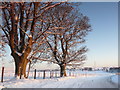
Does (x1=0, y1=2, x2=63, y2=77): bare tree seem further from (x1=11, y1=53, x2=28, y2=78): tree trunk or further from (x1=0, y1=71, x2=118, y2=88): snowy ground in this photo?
(x1=0, y1=71, x2=118, y2=88): snowy ground

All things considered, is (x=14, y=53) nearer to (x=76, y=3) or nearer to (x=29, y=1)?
(x=29, y=1)

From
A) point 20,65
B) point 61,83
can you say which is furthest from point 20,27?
point 61,83

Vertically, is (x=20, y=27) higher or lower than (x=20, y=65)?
higher

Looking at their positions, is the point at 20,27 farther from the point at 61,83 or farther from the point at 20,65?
the point at 61,83

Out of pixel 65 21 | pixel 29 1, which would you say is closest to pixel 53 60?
pixel 65 21

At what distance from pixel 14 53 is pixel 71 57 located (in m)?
10.3

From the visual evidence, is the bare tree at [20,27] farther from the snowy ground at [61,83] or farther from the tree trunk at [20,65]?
the snowy ground at [61,83]

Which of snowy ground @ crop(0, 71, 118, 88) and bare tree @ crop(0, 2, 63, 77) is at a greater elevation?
bare tree @ crop(0, 2, 63, 77)

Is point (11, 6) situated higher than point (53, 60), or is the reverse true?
point (11, 6)

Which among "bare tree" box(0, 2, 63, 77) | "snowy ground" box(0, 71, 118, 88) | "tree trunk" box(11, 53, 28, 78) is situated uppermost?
"bare tree" box(0, 2, 63, 77)

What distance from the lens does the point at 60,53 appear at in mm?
19938

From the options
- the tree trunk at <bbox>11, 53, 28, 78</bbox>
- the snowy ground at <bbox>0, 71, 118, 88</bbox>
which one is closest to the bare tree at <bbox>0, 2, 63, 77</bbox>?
the tree trunk at <bbox>11, 53, 28, 78</bbox>

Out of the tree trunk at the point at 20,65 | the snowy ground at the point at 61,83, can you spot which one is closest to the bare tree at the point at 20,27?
the tree trunk at the point at 20,65

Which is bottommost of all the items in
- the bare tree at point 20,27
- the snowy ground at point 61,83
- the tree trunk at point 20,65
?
the snowy ground at point 61,83
